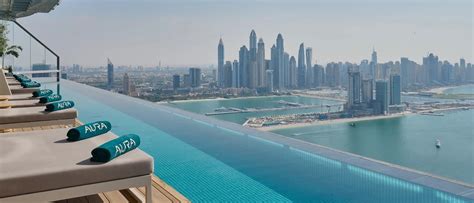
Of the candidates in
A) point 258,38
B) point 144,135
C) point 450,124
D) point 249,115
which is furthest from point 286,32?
point 144,135

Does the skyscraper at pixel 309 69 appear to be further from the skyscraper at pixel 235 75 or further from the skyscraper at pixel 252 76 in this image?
the skyscraper at pixel 235 75

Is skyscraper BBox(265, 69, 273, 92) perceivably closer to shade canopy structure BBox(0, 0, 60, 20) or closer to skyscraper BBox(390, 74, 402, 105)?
skyscraper BBox(390, 74, 402, 105)

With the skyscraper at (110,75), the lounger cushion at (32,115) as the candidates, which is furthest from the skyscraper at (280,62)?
the lounger cushion at (32,115)

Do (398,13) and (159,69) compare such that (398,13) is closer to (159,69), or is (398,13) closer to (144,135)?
(159,69)

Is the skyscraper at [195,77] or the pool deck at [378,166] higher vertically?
the skyscraper at [195,77]

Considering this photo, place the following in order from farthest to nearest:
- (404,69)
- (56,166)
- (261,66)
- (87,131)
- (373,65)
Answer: (261,66) → (404,69) → (373,65) → (87,131) → (56,166)

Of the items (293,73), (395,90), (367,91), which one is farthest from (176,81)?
(395,90)

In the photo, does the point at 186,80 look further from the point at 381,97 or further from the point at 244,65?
the point at 381,97
